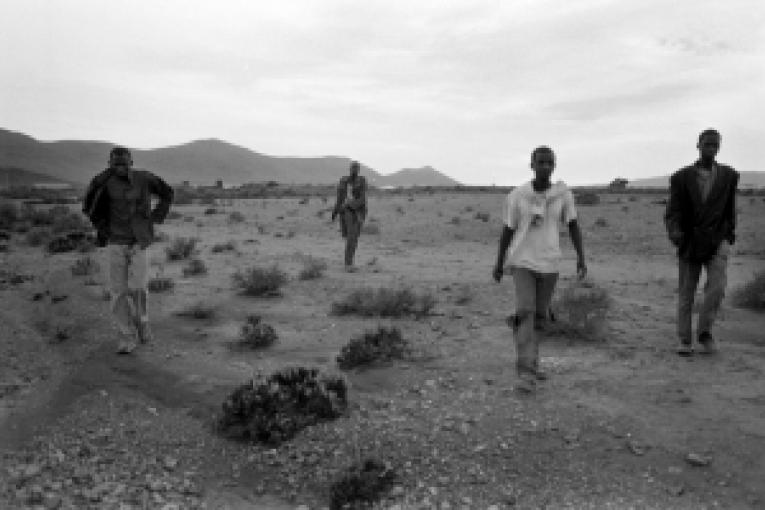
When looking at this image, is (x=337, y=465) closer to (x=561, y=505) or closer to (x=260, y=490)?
(x=260, y=490)

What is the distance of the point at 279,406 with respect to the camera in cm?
489

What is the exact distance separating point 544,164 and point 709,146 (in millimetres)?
1903

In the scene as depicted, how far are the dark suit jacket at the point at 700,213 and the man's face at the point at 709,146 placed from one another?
15cm

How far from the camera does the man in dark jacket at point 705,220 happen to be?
224 inches

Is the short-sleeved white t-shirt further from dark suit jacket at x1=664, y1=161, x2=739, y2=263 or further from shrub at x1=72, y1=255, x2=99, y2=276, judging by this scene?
shrub at x1=72, y1=255, x2=99, y2=276

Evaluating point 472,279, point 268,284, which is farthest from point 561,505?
point 472,279

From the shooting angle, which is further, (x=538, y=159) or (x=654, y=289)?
(x=654, y=289)

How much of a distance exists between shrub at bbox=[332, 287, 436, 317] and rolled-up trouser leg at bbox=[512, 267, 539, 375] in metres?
2.83

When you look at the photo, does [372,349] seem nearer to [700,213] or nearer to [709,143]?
[700,213]

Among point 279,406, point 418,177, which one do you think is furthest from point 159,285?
point 418,177

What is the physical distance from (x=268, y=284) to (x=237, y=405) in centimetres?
455

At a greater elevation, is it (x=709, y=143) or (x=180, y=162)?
(x=180, y=162)

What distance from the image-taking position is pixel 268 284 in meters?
9.33

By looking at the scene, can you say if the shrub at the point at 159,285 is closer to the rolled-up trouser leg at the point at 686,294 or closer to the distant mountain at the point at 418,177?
the rolled-up trouser leg at the point at 686,294
